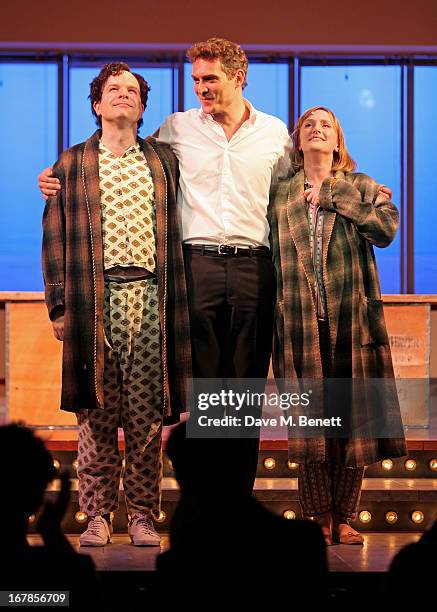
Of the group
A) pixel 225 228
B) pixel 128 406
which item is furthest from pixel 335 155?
pixel 128 406

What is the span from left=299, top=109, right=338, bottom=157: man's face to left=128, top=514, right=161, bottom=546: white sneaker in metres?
1.28

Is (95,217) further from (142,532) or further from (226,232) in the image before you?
(142,532)

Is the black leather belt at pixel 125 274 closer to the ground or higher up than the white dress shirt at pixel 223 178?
closer to the ground

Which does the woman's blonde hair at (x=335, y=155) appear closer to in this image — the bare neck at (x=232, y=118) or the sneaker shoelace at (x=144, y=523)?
the bare neck at (x=232, y=118)

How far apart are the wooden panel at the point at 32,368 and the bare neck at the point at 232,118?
1.58m

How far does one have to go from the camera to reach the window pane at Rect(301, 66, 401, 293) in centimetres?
764

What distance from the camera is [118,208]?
10.2 feet

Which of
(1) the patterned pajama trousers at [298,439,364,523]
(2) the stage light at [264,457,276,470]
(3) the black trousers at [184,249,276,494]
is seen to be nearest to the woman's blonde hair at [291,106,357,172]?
(3) the black trousers at [184,249,276,494]

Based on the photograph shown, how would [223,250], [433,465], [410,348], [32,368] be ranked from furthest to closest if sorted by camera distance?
[410,348], [32,368], [433,465], [223,250]

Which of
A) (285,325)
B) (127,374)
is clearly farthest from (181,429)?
(285,325)

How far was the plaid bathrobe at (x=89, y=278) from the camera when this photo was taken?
307cm

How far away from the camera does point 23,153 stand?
766 cm

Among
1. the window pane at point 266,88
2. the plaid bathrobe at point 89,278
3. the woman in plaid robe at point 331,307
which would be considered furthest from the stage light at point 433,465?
the window pane at point 266,88

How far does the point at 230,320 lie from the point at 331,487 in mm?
631
